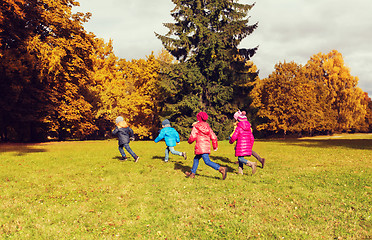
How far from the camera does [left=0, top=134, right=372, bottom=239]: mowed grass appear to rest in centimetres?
474

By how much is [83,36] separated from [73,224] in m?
28.7

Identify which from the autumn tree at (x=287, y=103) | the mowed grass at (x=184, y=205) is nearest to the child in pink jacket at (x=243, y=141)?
the mowed grass at (x=184, y=205)

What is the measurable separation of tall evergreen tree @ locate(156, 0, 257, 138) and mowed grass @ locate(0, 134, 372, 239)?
24528mm

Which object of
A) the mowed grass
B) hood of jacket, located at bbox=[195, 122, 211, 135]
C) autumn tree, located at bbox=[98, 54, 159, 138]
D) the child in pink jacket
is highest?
autumn tree, located at bbox=[98, 54, 159, 138]

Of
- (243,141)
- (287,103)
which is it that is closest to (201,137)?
(243,141)

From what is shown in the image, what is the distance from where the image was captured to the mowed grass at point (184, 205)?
4739 millimetres

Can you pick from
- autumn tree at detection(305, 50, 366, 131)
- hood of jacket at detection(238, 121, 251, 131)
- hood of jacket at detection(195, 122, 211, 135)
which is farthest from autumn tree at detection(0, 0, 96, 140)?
autumn tree at detection(305, 50, 366, 131)

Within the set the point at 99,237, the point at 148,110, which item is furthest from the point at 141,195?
the point at 148,110

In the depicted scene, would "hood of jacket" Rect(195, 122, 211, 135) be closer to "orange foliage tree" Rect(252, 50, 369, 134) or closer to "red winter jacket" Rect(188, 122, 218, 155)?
"red winter jacket" Rect(188, 122, 218, 155)

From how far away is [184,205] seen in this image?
608 centimetres

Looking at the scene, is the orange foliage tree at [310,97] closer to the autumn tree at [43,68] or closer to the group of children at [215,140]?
the autumn tree at [43,68]

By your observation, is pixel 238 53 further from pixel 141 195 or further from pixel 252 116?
pixel 141 195

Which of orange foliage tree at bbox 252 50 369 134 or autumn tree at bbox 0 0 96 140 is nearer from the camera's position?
autumn tree at bbox 0 0 96 140

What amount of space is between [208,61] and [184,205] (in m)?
30.3
